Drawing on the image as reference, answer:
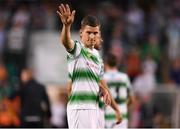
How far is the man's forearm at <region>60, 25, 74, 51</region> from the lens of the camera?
11320 millimetres

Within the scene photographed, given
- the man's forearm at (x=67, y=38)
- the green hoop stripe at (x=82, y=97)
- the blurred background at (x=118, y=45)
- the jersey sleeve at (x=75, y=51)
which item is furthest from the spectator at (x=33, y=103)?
the man's forearm at (x=67, y=38)

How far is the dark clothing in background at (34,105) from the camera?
19.1 meters

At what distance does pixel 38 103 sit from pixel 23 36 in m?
7.10

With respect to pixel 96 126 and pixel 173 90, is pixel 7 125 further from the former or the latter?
pixel 96 126

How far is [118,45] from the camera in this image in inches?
1041

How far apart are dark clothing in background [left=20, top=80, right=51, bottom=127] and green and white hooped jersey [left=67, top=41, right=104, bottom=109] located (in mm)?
6991

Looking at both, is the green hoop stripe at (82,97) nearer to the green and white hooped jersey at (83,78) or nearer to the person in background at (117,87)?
the green and white hooped jersey at (83,78)

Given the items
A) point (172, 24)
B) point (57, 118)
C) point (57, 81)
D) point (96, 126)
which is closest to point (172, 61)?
point (172, 24)

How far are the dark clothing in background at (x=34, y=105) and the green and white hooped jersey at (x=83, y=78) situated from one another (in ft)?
22.9

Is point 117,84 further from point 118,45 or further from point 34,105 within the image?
point 118,45

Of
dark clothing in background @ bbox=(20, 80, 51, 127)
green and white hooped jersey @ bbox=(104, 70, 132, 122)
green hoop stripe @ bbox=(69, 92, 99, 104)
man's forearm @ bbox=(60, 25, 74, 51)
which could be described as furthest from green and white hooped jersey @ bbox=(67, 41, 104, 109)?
dark clothing in background @ bbox=(20, 80, 51, 127)

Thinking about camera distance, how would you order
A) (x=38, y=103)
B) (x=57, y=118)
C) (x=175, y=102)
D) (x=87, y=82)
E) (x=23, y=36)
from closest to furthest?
(x=87, y=82)
(x=38, y=103)
(x=57, y=118)
(x=175, y=102)
(x=23, y=36)

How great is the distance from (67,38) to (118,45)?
15090mm

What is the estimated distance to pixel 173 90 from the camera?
2452cm
